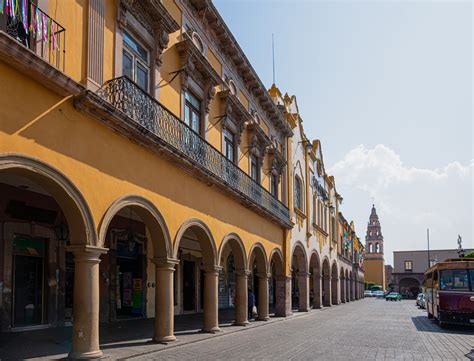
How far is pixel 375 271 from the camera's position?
10525 centimetres

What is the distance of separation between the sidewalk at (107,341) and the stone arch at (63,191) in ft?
7.85

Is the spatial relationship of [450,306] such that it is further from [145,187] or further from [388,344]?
[145,187]

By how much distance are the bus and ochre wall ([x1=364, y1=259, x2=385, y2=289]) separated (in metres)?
88.3

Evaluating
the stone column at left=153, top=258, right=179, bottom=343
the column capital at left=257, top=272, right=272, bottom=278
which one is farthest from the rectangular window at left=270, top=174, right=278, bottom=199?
the stone column at left=153, top=258, right=179, bottom=343

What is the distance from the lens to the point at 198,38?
16312 millimetres

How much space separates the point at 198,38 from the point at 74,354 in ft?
34.1

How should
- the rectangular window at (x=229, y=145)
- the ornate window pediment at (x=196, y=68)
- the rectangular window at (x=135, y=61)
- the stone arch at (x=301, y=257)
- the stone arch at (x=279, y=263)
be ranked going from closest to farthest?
the rectangular window at (x=135, y=61) → the ornate window pediment at (x=196, y=68) → the rectangular window at (x=229, y=145) → the stone arch at (x=279, y=263) → the stone arch at (x=301, y=257)

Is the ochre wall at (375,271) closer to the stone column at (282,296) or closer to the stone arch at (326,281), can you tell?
the stone arch at (326,281)

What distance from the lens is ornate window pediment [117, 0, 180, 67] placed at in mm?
11773

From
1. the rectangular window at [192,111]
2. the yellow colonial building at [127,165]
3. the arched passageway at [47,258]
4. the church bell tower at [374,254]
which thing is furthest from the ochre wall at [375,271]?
the arched passageway at [47,258]

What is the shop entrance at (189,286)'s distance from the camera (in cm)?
2364

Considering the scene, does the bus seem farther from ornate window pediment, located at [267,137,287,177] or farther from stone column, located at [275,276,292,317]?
ornate window pediment, located at [267,137,287,177]

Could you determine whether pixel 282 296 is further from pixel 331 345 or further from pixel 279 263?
pixel 331 345

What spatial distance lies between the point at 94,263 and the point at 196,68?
26.1 feet
